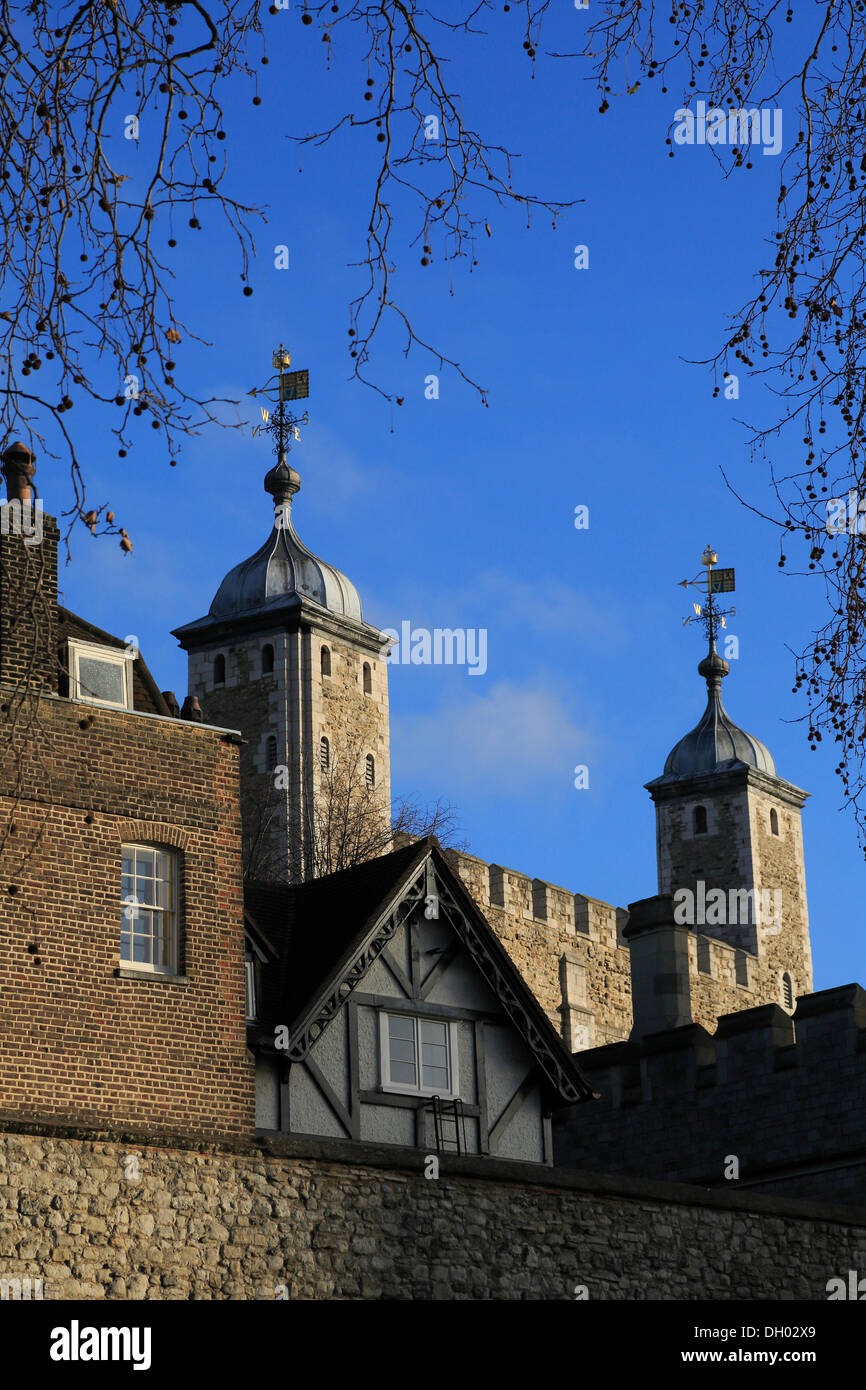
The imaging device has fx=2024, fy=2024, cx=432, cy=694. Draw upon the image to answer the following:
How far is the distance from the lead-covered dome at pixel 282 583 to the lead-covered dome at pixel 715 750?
1778 centimetres

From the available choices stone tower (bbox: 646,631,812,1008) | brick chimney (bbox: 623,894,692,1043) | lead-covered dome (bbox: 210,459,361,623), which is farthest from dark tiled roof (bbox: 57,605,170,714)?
stone tower (bbox: 646,631,812,1008)

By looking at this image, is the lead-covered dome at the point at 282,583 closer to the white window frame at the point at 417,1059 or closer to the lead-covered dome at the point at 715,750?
the lead-covered dome at the point at 715,750

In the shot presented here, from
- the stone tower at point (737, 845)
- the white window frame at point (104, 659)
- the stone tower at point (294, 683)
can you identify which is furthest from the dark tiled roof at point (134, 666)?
the stone tower at point (737, 845)

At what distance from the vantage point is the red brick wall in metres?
17.2

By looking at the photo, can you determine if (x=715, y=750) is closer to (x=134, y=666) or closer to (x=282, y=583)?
(x=282, y=583)

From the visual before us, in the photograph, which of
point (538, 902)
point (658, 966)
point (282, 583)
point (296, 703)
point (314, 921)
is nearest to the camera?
point (314, 921)

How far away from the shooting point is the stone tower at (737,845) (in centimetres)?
7025

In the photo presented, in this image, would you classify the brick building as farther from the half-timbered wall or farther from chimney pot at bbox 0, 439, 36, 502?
the half-timbered wall

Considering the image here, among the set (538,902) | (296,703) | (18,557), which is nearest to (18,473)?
(18,557)

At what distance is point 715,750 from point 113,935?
57.2 meters

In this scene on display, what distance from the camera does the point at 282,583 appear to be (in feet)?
197
